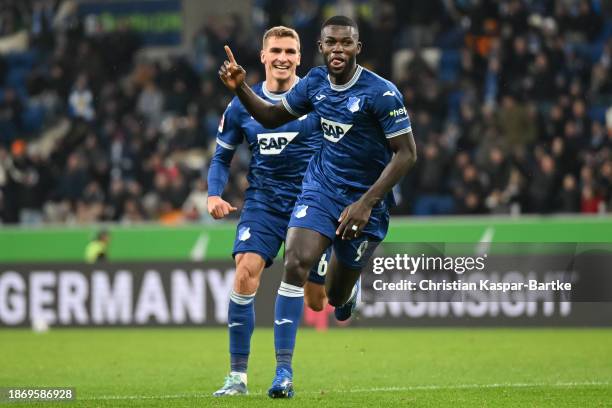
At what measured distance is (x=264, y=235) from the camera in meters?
8.45

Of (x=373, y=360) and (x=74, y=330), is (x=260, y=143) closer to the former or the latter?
(x=373, y=360)

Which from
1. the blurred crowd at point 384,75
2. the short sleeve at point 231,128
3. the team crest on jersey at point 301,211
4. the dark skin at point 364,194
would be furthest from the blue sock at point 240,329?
the blurred crowd at point 384,75

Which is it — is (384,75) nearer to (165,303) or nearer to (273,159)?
(165,303)

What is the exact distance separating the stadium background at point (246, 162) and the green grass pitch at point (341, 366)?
4.3 inches

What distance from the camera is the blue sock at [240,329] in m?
8.09

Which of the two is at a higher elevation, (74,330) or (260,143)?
(260,143)

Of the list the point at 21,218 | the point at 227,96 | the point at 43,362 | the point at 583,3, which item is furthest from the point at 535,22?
the point at 43,362

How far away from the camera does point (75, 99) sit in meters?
22.5

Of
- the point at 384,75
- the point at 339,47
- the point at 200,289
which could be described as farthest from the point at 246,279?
the point at 384,75

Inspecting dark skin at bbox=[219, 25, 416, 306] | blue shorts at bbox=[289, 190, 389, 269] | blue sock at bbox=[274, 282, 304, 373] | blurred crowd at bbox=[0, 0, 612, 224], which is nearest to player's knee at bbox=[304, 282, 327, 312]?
blue shorts at bbox=[289, 190, 389, 269]

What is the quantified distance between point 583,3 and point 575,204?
13.8 ft


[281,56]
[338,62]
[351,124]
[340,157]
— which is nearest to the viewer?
[338,62]

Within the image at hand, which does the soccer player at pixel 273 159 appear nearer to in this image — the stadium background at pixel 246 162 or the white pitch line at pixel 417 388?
the white pitch line at pixel 417 388

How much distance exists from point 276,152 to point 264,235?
0.61 m
